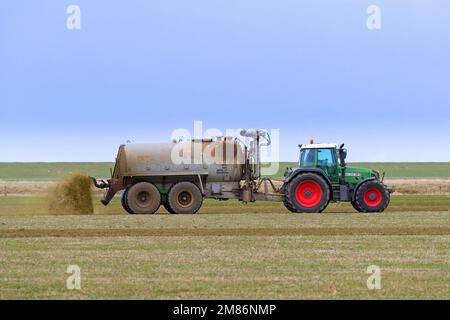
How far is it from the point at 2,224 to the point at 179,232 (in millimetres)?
7315

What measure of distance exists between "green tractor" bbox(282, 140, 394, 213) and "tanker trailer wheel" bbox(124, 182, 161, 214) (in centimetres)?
519

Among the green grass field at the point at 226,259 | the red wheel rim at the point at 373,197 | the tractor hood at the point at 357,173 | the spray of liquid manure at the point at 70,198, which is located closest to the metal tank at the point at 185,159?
the spray of liquid manure at the point at 70,198

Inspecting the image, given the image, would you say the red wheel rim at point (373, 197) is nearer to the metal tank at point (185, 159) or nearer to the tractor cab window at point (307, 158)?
the tractor cab window at point (307, 158)

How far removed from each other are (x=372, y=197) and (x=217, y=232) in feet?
40.6

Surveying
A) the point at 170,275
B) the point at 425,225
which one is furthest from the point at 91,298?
the point at 425,225

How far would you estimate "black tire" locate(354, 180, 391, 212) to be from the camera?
1513 inches

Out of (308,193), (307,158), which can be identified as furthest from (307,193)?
(307,158)

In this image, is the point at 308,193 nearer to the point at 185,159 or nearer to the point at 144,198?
the point at 185,159

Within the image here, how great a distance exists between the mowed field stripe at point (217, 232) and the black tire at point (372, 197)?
9.37m

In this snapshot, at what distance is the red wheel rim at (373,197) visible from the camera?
38.6 meters

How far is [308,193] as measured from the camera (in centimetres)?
3812

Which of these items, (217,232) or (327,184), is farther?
(327,184)

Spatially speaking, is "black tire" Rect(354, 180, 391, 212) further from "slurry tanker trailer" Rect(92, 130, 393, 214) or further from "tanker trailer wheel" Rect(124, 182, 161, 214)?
"tanker trailer wheel" Rect(124, 182, 161, 214)
